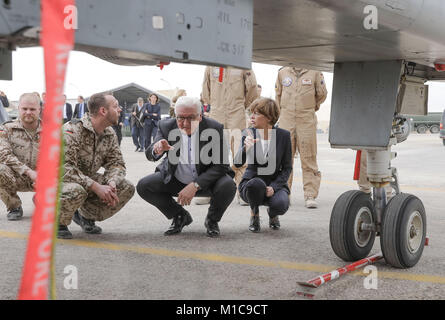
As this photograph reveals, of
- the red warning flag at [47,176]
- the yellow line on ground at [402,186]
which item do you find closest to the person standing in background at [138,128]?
the yellow line on ground at [402,186]

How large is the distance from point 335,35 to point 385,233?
4.41 ft

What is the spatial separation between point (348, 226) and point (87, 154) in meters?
2.15

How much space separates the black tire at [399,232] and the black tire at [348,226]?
188 millimetres

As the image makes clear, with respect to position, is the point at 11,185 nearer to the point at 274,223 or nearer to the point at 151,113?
the point at 274,223

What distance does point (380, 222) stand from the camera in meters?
3.53

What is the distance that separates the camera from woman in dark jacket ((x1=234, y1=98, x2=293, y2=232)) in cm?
439

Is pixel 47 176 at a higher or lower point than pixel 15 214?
higher

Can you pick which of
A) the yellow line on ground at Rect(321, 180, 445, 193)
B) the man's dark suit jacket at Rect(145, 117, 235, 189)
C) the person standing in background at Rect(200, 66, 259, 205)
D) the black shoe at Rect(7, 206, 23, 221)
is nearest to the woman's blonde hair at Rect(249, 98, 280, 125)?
the man's dark suit jacket at Rect(145, 117, 235, 189)

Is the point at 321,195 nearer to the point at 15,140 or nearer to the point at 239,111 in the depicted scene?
the point at 239,111

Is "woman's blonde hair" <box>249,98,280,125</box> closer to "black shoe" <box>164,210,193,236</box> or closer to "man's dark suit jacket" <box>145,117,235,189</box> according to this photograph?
"man's dark suit jacket" <box>145,117,235,189</box>

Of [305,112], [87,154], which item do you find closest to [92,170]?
[87,154]

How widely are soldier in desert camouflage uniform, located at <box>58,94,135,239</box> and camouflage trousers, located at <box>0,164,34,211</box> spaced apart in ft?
2.22

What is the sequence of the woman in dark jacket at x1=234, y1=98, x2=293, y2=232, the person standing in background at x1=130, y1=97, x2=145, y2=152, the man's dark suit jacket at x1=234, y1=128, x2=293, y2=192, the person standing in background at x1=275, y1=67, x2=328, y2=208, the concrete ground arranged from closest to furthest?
the concrete ground < the woman in dark jacket at x1=234, y1=98, x2=293, y2=232 < the man's dark suit jacket at x1=234, y1=128, x2=293, y2=192 < the person standing in background at x1=275, y1=67, x2=328, y2=208 < the person standing in background at x1=130, y1=97, x2=145, y2=152
